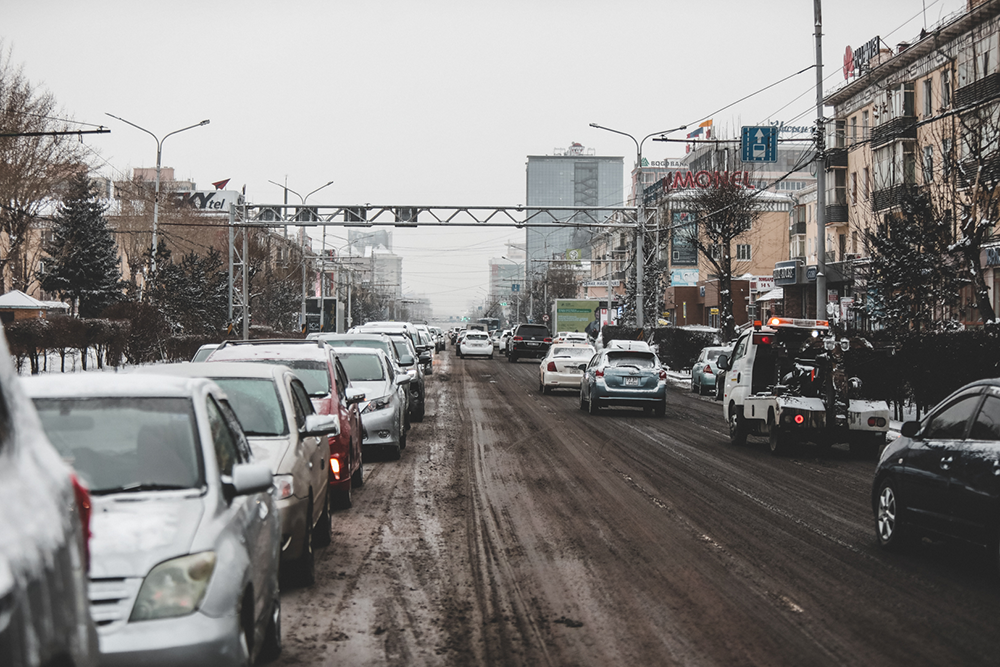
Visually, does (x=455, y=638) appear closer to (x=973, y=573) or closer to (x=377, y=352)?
(x=973, y=573)

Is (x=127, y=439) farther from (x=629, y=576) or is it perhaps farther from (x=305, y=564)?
(x=629, y=576)

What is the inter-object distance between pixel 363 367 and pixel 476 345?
166ft

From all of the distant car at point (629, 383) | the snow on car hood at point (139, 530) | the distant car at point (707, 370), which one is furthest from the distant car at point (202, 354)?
the distant car at point (707, 370)

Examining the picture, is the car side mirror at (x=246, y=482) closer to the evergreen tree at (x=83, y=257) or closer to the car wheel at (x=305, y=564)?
the car wheel at (x=305, y=564)

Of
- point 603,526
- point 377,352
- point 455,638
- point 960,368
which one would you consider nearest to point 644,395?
point 960,368

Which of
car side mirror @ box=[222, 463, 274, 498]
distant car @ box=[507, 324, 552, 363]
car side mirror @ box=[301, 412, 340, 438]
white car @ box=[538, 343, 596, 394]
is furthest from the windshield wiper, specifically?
distant car @ box=[507, 324, 552, 363]

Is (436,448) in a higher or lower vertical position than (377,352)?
lower

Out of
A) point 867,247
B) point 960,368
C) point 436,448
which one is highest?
point 867,247

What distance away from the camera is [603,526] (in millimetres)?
11102

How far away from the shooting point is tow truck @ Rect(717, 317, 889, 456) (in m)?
18.4

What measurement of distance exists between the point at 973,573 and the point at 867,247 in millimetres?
23658

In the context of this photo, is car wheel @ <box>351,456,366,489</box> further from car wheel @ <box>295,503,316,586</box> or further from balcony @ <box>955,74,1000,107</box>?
balcony @ <box>955,74,1000,107</box>

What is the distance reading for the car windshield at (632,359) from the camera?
27.2m

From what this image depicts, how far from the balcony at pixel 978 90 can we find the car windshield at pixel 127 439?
3526cm
